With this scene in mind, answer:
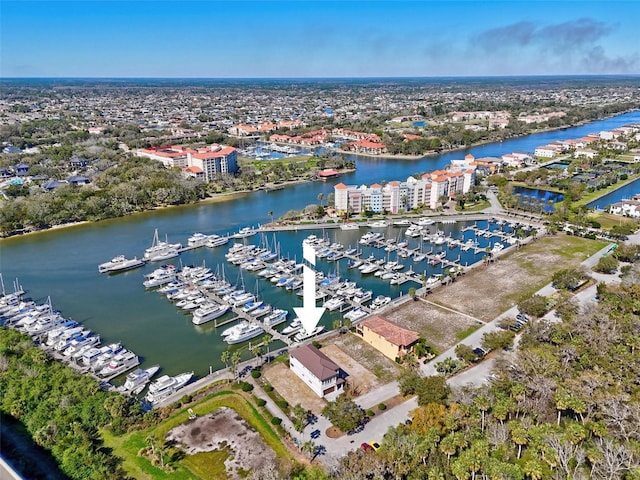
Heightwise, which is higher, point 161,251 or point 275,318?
point 161,251

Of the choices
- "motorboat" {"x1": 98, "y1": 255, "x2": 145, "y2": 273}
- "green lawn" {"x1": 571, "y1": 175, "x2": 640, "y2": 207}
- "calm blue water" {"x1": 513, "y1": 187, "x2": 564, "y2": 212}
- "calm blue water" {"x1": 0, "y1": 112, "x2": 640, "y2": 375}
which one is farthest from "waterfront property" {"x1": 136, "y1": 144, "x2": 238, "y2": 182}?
"green lawn" {"x1": 571, "y1": 175, "x2": 640, "y2": 207}

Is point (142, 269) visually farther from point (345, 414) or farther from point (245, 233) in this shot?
point (345, 414)

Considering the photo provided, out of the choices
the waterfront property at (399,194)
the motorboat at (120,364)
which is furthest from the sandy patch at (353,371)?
the waterfront property at (399,194)

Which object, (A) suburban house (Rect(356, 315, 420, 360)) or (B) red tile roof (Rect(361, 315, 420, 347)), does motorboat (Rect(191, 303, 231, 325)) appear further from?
(B) red tile roof (Rect(361, 315, 420, 347))

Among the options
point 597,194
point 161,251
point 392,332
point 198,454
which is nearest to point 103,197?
point 161,251

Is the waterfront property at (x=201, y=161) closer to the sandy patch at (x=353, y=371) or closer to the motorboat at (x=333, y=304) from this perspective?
the motorboat at (x=333, y=304)

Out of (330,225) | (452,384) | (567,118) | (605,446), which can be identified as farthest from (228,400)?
(567,118)
